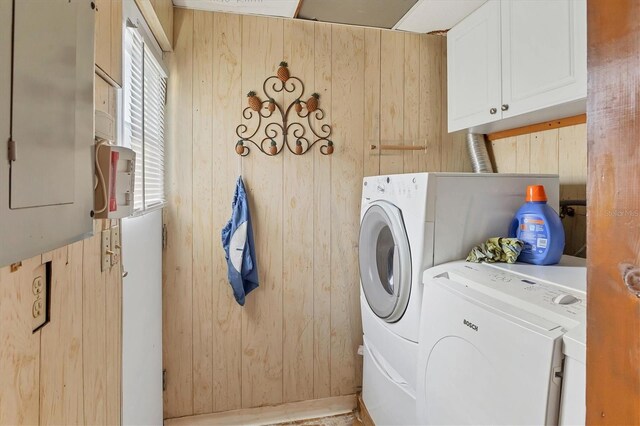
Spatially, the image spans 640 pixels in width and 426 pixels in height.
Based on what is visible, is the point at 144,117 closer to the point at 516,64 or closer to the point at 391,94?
the point at 391,94

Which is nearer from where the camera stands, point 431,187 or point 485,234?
point 431,187

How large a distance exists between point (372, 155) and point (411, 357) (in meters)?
1.21

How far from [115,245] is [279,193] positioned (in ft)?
3.42

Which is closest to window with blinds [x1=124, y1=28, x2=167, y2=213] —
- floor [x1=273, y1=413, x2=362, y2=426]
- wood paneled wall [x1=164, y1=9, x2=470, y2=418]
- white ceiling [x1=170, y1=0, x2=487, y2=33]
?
wood paneled wall [x1=164, y1=9, x2=470, y2=418]

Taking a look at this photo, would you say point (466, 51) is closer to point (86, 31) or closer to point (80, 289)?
point (86, 31)

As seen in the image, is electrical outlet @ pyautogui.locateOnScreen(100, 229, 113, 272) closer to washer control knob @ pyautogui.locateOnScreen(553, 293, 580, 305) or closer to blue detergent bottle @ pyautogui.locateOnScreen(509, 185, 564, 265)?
washer control knob @ pyautogui.locateOnScreen(553, 293, 580, 305)

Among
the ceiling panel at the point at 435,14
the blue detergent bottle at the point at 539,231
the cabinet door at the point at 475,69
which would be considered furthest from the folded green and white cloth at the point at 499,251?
the ceiling panel at the point at 435,14

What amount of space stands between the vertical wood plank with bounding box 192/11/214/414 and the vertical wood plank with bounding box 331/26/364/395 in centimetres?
73

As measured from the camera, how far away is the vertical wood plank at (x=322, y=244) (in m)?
2.01

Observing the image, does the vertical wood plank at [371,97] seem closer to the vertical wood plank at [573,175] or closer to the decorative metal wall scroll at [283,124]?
the decorative metal wall scroll at [283,124]

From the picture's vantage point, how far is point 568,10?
128 cm

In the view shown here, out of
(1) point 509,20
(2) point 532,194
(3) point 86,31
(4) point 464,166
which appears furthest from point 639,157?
(4) point 464,166

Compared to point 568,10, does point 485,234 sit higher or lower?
lower

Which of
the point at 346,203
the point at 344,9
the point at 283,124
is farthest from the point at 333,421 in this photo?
the point at 344,9
